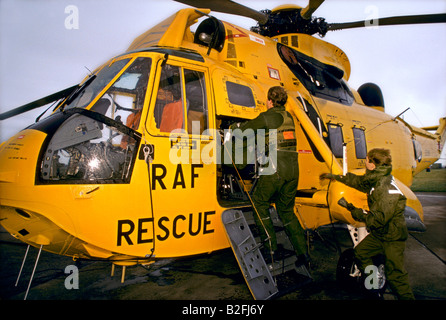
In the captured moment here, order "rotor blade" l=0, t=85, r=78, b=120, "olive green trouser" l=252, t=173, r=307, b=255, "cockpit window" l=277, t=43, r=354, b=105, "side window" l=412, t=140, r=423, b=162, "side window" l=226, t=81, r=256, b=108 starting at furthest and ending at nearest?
"side window" l=412, t=140, r=423, b=162 < "cockpit window" l=277, t=43, r=354, b=105 < "rotor blade" l=0, t=85, r=78, b=120 < "side window" l=226, t=81, r=256, b=108 < "olive green trouser" l=252, t=173, r=307, b=255

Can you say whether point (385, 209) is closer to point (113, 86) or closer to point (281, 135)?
point (281, 135)

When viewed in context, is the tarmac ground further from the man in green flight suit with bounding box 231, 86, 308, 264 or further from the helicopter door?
the man in green flight suit with bounding box 231, 86, 308, 264

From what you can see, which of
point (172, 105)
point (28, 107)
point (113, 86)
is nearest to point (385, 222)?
point (172, 105)

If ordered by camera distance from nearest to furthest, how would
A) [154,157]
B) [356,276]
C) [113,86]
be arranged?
[154,157] → [113,86] → [356,276]

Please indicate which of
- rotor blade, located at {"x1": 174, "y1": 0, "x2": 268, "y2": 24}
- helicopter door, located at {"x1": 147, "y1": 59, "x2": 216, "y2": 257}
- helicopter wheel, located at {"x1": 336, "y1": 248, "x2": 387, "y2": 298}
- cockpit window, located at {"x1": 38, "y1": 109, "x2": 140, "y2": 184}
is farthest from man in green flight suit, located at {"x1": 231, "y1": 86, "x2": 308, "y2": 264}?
rotor blade, located at {"x1": 174, "y1": 0, "x2": 268, "y2": 24}

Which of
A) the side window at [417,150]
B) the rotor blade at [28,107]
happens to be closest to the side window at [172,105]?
the rotor blade at [28,107]

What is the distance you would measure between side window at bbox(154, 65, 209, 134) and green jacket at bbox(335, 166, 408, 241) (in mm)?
2192

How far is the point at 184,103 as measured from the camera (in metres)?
3.25

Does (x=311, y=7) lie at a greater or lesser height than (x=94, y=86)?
greater

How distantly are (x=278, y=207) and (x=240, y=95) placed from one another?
165 centimetres

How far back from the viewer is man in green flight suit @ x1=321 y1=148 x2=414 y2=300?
2.91m

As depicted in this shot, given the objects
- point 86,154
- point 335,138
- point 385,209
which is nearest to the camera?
point 86,154

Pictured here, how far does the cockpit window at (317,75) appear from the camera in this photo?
5.29 metres
